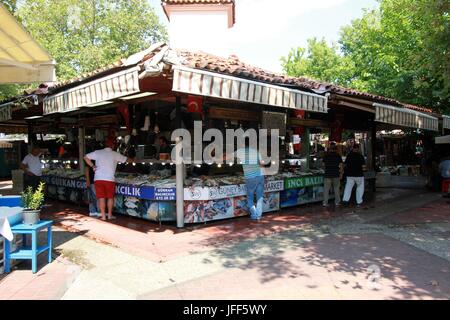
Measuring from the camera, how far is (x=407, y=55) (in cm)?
1600

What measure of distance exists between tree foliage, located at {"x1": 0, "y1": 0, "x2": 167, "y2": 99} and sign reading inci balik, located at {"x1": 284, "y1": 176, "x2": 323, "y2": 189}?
66.2 ft

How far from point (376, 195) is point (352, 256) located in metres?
7.87

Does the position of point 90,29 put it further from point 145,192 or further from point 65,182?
point 145,192

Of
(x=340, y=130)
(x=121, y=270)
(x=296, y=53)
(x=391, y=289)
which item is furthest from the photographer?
(x=296, y=53)

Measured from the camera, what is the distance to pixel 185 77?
575 centimetres

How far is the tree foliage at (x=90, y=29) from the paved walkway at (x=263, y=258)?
67.8ft

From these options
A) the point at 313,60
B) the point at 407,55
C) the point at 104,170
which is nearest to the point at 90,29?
the point at 313,60

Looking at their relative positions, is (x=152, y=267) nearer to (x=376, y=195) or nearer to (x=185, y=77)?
(x=185, y=77)

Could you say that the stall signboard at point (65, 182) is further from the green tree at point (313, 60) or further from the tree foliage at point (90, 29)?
the green tree at point (313, 60)

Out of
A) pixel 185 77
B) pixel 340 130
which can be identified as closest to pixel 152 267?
pixel 185 77

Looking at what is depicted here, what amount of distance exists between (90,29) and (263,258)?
28.8m

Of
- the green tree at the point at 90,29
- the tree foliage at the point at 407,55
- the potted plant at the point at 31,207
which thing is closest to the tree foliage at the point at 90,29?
the green tree at the point at 90,29
